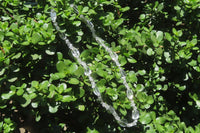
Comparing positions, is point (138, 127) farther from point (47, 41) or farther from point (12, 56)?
point (12, 56)

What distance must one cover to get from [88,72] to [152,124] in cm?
66

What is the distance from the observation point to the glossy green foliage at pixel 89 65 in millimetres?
1561

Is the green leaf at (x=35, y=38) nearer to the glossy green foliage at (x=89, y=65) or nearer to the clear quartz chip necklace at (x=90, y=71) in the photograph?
the glossy green foliage at (x=89, y=65)

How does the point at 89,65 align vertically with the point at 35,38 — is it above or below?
below

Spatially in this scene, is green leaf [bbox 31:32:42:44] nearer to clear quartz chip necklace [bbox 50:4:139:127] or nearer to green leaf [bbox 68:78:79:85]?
clear quartz chip necklace [bbox 50:4:139:127]

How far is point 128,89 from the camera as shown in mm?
1718

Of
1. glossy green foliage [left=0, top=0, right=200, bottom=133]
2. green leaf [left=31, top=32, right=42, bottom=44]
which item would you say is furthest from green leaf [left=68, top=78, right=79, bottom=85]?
green leaf [left=31, top=32, right=42, bottom=44]

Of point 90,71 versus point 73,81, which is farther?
point 90,71

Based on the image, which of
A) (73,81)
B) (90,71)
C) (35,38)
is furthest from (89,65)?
(35,38)

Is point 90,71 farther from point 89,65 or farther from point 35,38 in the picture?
point 35,38

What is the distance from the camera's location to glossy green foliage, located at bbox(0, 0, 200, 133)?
1561 mm

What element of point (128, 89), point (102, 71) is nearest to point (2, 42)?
point (102, 71)

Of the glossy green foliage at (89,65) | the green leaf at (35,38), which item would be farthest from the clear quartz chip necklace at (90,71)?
the green leaf at (35,38)

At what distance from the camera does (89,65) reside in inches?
66.2
